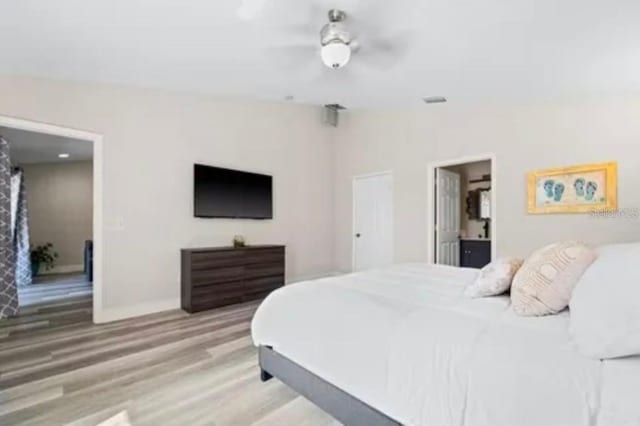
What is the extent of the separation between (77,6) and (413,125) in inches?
161

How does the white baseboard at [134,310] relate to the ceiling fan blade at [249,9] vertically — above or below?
below

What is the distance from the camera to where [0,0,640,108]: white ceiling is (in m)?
2.20

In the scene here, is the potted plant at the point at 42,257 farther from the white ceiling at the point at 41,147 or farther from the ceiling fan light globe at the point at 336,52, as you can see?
the ceiling fan light globe at the point at 336,52

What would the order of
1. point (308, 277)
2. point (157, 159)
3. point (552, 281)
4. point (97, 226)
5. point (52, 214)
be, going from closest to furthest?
point (552, 281)
point (97, 226)
point (157, 159)
point (308, 277)
point (52, 214)

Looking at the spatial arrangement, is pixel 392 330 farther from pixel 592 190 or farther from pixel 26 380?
pixel 592 190

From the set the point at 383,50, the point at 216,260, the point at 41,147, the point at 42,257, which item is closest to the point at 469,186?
the point at 383,50

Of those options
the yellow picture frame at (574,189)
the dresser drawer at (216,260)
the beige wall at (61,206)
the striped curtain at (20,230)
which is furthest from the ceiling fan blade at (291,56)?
the beige wall at (61,206)

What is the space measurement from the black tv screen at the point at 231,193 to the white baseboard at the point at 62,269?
188 inches

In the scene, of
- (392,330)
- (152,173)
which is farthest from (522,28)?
(152,173)

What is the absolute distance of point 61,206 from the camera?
712cm

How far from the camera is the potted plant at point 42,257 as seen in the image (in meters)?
6.44

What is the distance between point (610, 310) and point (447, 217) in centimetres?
406

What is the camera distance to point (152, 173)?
3930mm

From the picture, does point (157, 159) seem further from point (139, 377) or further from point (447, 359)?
point (447, 359)
